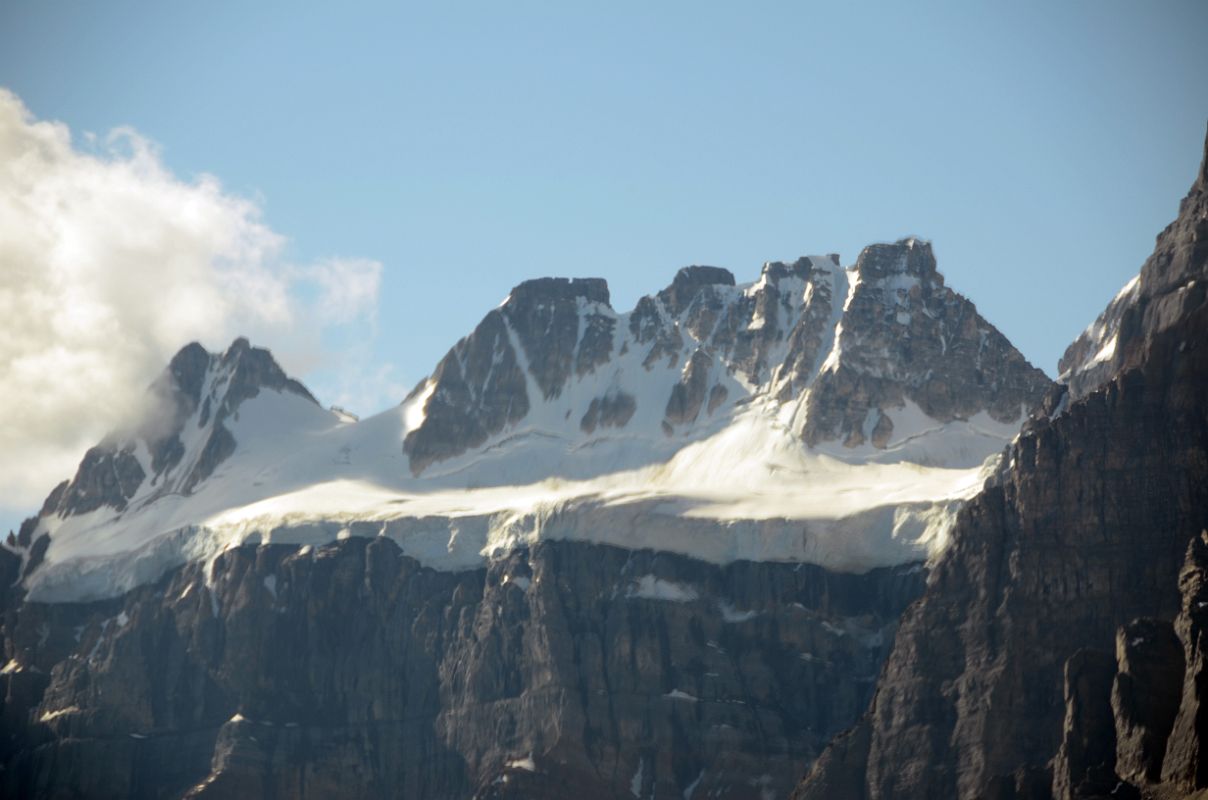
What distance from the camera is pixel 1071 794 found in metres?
180

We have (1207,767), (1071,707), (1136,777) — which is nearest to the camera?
(1207,767)

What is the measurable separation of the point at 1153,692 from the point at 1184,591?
666cm

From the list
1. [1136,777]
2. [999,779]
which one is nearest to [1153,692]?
[1136,777]

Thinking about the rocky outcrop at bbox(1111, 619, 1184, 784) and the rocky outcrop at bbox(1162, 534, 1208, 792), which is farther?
the rocky outcrop at bbox(1111, 619, 1184, 784)

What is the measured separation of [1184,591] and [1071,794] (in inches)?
639

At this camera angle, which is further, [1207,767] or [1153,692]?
[1153,692]

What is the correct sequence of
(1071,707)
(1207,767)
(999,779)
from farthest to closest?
(999,779)
(1071,707)
(1207,767)

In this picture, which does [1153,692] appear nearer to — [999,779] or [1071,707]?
[1071,707]

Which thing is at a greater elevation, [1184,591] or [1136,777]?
[1184,591]

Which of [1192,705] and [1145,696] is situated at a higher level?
[1145,696]

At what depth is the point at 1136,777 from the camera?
6732 inches

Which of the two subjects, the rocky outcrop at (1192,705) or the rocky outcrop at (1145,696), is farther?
the rocky outcrop at (1145,696)

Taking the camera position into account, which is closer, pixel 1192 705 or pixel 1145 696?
pixel 1192 705

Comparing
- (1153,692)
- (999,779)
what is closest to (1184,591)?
(1153,692)
